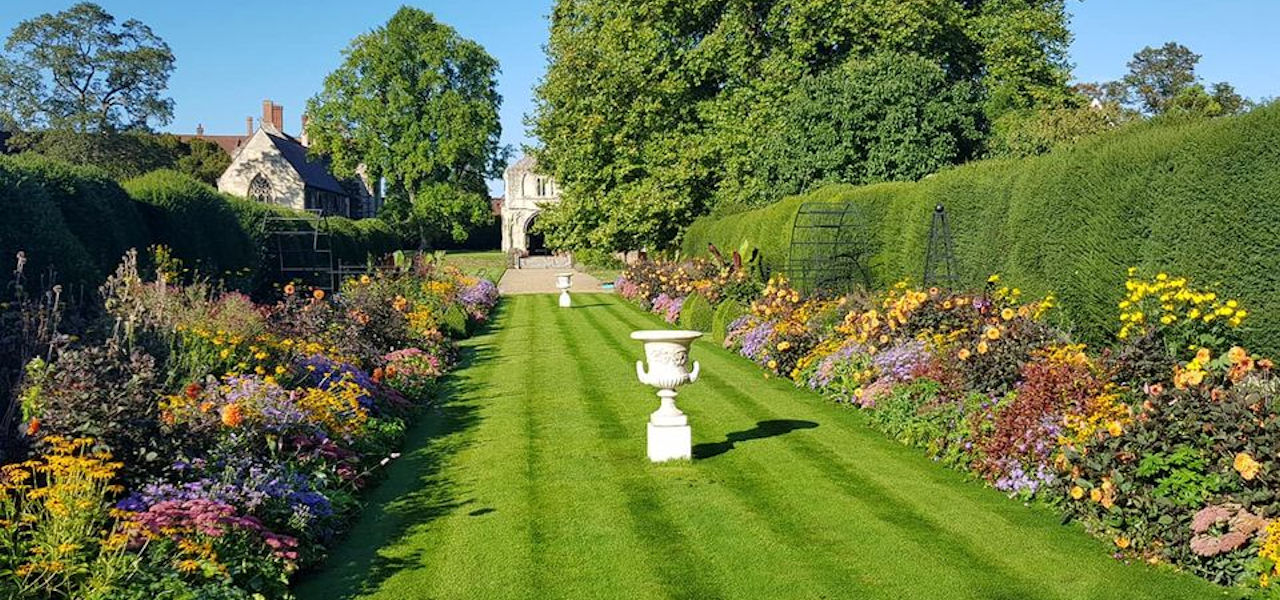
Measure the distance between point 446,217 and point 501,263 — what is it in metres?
5.11

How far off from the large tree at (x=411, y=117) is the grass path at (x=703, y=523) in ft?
134

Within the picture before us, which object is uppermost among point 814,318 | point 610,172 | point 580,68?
point 580,68

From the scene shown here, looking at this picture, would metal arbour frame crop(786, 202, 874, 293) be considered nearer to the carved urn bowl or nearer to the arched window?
the carved urn bowl

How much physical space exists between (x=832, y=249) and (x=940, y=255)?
3.93 m

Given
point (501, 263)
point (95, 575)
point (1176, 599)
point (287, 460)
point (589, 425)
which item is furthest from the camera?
point (501, 263)

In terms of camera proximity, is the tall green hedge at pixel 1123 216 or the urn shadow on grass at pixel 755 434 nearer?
the tall green hedge at pixel 1123 216

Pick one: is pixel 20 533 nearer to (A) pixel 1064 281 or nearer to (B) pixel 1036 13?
(A) pixel 1064 281

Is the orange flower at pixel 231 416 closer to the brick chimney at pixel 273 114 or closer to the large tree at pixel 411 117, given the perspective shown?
the large tree at pixel 411 117

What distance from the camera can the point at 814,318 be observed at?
14195mm

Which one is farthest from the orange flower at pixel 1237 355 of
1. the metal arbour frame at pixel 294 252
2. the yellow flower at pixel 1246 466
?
the metal arbour frame at pixel 294 252

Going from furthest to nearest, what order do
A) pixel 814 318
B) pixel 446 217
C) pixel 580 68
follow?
pixel 446 217
pixel 580 68
pixel 814 318

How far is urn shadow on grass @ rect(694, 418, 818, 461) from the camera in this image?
357 inches

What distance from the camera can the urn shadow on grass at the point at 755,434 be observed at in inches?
357

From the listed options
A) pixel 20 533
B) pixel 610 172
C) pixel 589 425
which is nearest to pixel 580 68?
pixel 610 172
